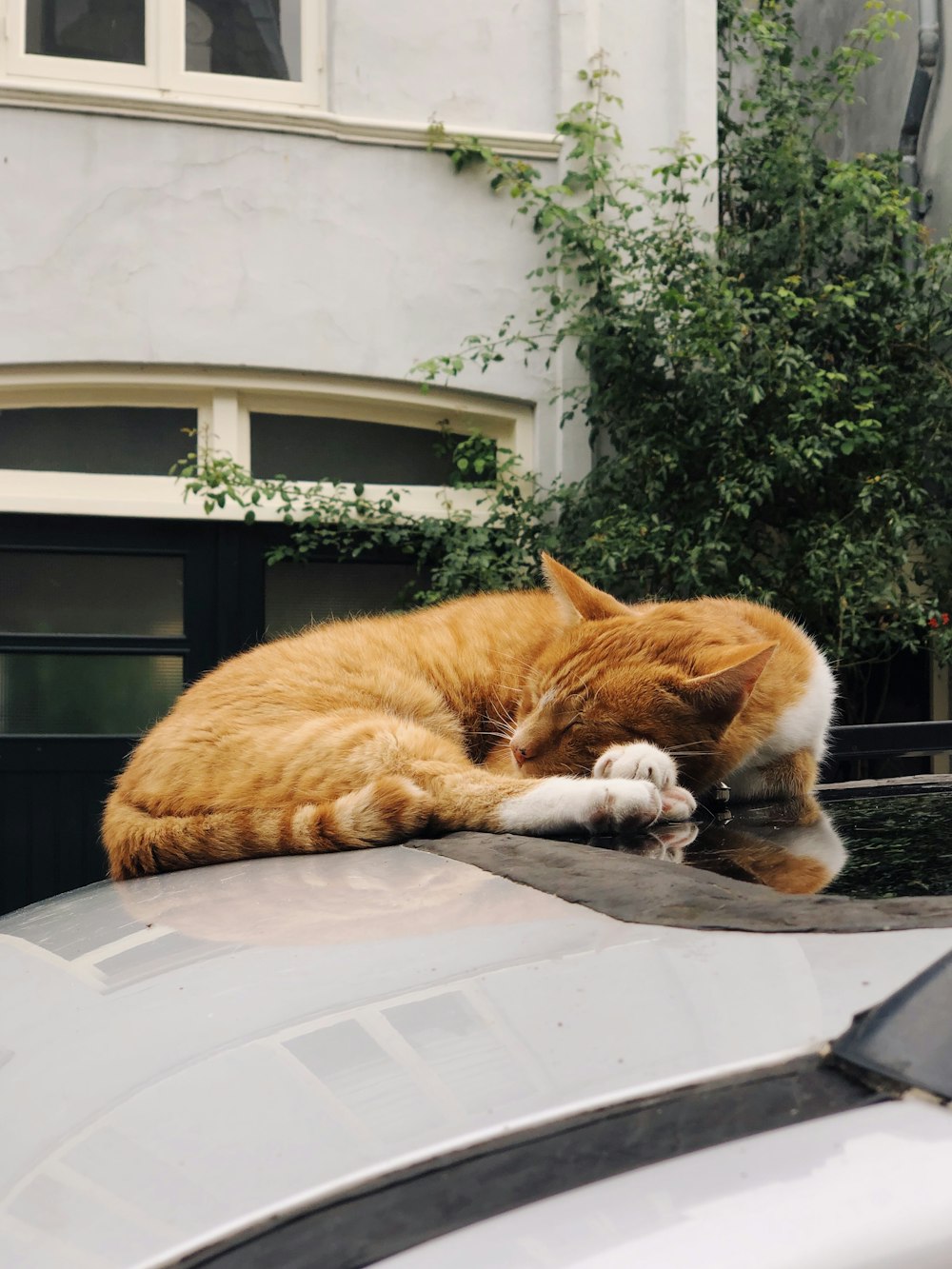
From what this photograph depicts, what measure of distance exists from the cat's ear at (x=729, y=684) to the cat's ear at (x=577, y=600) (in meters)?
0.46

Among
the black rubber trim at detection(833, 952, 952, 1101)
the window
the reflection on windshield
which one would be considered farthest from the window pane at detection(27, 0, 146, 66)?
the black rubber trim at detection(833, 952, 952, 1101)

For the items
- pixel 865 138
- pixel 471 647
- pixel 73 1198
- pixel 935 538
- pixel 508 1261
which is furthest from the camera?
pixel 865 138

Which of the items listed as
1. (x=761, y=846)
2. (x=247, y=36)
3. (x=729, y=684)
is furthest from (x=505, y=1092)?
(x=247, y=36)

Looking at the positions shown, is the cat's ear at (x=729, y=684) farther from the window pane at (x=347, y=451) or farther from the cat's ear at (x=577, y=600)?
the window pane at (x=347, y=451)

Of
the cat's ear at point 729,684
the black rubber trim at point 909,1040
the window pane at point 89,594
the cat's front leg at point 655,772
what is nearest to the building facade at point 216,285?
the window pane at point 89,594

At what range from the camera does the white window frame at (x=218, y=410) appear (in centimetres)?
505

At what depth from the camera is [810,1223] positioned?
0.46 m

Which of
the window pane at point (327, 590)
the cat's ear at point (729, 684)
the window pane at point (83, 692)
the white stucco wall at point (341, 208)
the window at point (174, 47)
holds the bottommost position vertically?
the window pane at point (83, 692)

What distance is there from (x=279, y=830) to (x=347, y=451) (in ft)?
13.6

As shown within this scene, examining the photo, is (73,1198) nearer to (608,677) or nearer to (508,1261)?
(508,1261)

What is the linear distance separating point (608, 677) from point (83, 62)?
4.70 m

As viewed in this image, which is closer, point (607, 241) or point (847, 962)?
point (847, 962)

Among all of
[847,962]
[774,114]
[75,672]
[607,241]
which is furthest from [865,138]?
[847,962]

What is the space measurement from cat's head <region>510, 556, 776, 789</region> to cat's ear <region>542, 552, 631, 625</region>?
0.15 metres
